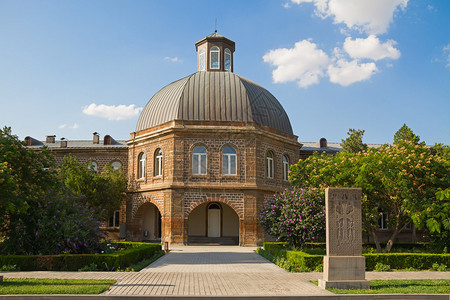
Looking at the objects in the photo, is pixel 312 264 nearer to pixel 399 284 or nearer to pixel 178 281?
pixel 399 284

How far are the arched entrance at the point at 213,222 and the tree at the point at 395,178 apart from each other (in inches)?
539

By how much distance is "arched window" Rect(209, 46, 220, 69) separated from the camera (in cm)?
3667

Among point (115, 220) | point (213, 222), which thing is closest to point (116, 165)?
point (115, 220)

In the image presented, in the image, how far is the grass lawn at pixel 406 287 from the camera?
35.4ft

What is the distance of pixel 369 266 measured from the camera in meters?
15.9

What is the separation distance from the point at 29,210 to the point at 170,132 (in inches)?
552

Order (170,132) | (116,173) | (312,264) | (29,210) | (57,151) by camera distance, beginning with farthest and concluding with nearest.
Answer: (57,151), (116,173), (170,132), (29,210), (312,264)

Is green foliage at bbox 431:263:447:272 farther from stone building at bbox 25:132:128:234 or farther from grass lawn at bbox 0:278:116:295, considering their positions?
stone building at bbox 25:132:128:234

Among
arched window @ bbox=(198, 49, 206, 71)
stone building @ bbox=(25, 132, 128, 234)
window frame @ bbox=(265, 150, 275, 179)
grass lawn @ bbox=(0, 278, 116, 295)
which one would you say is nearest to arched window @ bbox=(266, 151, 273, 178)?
window frame @ bbox=(265, 150, 275, 179)

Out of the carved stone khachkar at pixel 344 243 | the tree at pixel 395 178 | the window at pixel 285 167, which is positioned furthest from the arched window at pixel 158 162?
the carved stone khachkar at pixel 344 243

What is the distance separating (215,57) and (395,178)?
2182 centimetres

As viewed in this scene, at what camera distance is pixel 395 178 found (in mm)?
18641

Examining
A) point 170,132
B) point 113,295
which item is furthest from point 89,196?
point 113,295

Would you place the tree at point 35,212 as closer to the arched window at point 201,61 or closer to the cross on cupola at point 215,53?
the cross on cupola at point 215,53
